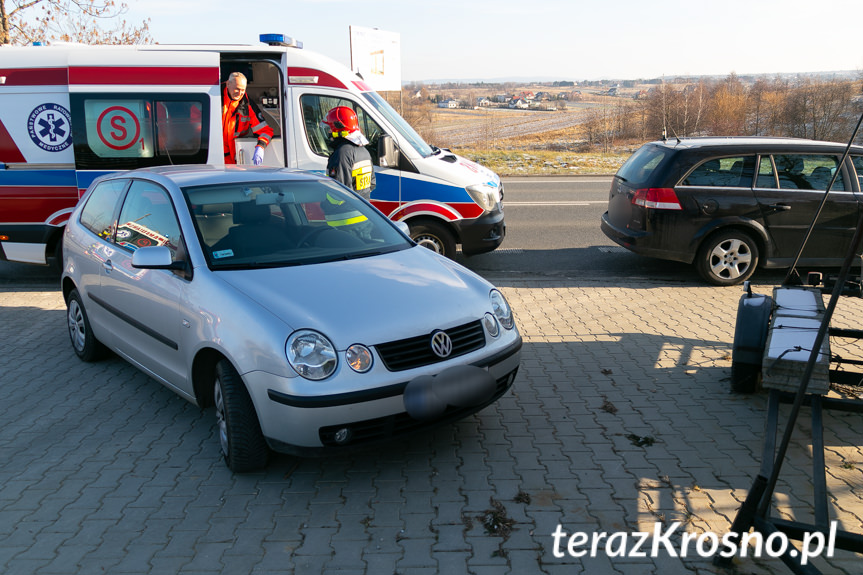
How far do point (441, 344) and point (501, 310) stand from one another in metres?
0.69

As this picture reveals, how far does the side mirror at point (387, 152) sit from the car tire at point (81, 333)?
144 inches

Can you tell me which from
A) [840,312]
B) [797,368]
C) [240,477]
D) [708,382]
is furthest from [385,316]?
[840,312]

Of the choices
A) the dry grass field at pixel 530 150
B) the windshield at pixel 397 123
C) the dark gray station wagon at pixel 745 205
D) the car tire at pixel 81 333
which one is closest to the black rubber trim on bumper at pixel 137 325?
the car tire at pixel 81 333

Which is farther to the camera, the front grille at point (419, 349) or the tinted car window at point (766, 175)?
the tinted car window at point (766, 175)

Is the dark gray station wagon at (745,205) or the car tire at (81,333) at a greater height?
the dark gray station wagon at (745,205)

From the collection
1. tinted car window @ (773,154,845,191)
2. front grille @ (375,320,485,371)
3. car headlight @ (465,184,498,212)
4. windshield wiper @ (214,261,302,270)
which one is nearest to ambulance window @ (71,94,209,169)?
car headlight @ (465,184,498,212)

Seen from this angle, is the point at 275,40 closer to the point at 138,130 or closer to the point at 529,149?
the point at 138,130

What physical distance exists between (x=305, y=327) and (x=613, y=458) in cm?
193

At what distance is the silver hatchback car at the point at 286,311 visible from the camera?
359 centimetres

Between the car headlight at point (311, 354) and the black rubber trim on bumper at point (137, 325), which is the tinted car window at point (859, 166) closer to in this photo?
the car headlight at point (311, 354)

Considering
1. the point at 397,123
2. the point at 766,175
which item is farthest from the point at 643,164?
the point at 397,123

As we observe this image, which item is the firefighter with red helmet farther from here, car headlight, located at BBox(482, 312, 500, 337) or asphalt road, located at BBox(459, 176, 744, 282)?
car headlight, located at BBox(482, 312, 500, 337)

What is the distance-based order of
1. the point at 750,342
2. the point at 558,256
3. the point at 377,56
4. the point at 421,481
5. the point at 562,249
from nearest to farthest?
the point at 421,481
the point at 750,342
the point at 558,256
the point at 562,249
the point at 377,56

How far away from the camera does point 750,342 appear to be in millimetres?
4836
